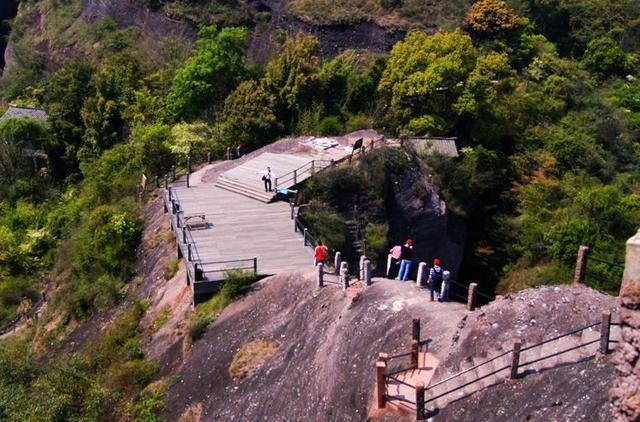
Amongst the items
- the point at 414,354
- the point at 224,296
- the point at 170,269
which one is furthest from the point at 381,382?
the point at 170,269

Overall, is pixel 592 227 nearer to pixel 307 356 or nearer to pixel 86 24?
pixel 307 356

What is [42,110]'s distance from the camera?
158 feet

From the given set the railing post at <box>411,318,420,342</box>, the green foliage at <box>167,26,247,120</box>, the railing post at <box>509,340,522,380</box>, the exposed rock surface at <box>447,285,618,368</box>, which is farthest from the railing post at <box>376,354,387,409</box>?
the green foliage at <box>167,26,247,120</box>

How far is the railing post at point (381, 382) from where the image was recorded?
1429 centimetres

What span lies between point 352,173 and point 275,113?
1143 cm

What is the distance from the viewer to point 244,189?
29.4m

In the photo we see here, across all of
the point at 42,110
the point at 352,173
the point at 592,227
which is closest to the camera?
the point at 352,173

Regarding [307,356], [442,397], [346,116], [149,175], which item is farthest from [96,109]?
[442,397]

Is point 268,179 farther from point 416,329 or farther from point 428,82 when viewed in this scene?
point 416,329

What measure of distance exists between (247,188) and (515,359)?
1767 cm

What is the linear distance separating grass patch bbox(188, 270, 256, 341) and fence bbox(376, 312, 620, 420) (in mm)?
7284

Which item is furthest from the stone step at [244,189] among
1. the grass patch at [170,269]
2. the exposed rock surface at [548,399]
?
the exposed rock surface at [548,399]

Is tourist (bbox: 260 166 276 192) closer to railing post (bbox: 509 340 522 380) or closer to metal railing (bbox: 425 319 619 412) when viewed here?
metal railing (bbox: 425 319 619 412)

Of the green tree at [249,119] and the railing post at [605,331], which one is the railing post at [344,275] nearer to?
the railing post at [605,331]
